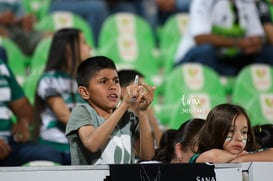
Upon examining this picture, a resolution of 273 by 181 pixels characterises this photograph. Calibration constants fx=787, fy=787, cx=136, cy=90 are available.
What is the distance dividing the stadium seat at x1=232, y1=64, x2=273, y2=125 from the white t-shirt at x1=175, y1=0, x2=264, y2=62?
0.31 m

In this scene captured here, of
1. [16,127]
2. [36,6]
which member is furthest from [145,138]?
[36,6]

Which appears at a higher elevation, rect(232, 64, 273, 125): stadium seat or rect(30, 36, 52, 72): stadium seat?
rect(30, 36, 52, 72): stadium seat

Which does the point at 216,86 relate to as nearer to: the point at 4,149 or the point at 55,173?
the point at 4,149

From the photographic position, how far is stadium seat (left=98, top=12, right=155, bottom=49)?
19.6 feet

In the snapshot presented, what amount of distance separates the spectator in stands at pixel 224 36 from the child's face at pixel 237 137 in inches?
93.7

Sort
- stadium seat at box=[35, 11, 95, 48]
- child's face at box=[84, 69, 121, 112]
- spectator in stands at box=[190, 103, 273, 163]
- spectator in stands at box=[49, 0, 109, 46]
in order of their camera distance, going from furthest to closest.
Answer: spectator in stands at box=[49, 0, 109, 46]
stadium seat at box=[35, 11, 95, 48]
child's face at box=[84, 69, 121, 112]
spectator in stands at box=[190, 103, 273, 163]

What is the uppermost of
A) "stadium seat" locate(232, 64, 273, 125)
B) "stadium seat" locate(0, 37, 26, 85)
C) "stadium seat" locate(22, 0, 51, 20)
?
"stadium seat" locate(22, 0, 51, 20)

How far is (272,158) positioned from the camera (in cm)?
306

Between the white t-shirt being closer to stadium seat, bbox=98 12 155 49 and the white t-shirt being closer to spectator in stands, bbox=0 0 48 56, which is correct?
stadium seat, bbox=98 12 155 49

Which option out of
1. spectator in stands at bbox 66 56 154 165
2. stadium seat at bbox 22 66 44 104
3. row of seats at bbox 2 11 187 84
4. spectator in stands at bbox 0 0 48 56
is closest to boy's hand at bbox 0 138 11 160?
stadium seat at bbox 22 66 44 104

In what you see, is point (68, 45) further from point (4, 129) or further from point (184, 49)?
point (184, 49)

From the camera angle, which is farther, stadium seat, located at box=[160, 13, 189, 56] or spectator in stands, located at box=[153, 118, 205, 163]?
stadium seat, located at box=[160, 13, 189, 56]

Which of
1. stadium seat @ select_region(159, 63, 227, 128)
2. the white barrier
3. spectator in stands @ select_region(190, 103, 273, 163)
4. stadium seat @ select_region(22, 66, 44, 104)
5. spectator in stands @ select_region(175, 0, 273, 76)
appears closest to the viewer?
the white barrier

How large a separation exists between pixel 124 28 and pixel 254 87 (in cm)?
131
